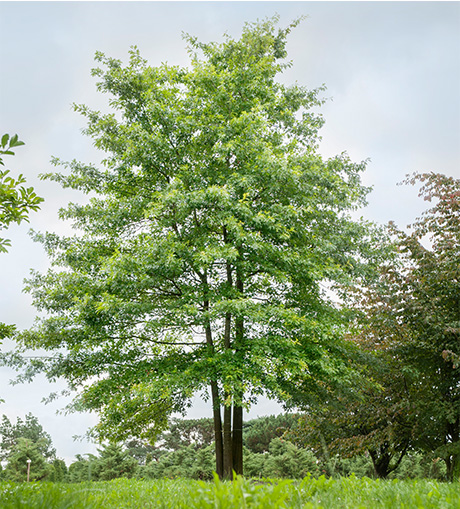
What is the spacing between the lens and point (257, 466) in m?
21.8

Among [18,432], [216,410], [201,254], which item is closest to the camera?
[201,254]

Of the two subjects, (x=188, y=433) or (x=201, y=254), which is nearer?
(x=201, y=254)

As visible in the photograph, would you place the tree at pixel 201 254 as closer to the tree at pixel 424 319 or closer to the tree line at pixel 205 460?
the tree at pixel 424 319

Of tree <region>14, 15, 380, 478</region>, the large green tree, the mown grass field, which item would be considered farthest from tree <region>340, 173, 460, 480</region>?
the mown grass field

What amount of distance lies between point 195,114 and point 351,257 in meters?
6.23

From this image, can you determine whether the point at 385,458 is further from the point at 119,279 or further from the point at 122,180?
the point at 122,180

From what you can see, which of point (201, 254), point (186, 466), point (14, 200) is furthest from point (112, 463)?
point (14, 200)

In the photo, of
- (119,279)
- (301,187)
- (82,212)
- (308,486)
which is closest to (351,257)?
(301,187)

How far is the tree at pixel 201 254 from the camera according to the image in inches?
407

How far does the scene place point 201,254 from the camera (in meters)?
9.77

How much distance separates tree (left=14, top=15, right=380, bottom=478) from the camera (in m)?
10.3

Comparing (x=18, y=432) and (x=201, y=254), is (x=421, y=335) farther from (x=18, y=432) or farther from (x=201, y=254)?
(x=18, y=432)

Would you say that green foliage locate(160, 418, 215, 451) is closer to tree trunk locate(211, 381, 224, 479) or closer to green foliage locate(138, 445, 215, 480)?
green foliage locate(138, 445, 215, 480)

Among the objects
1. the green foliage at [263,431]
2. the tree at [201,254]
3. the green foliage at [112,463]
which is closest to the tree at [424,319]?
the tree at [201,254]
